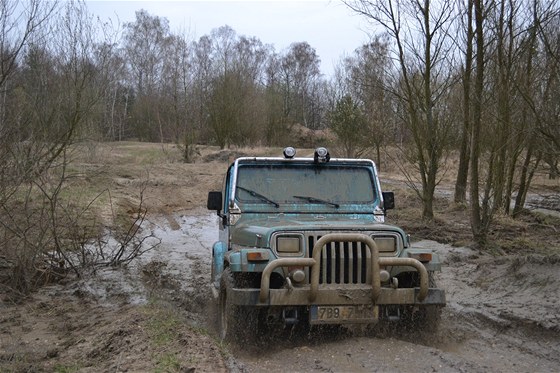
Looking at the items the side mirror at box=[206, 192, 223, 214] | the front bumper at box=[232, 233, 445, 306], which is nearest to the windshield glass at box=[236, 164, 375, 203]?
the side mirror at box=[206, 192, 223, 214]

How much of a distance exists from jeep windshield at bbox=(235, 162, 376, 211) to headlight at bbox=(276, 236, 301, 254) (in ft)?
3.73

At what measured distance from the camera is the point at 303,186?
6348 mm

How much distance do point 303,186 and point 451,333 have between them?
215cm

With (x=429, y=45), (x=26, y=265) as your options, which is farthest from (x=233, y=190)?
(x=429, y=45)

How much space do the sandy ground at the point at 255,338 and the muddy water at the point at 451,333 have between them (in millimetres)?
12

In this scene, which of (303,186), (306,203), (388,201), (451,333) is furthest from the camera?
(388,201)

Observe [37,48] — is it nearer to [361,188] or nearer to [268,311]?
[361,188]

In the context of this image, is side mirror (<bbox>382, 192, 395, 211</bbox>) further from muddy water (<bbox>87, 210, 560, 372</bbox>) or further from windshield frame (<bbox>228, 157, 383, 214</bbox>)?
muddy water (<bbox>87, 210, 560, 372</bbox>)

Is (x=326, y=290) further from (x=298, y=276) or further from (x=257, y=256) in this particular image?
(x=257, y=256)

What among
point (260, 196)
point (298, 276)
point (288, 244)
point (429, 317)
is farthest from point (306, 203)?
point (429, 317)

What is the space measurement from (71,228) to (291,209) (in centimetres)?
399

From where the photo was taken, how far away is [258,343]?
5211 mm

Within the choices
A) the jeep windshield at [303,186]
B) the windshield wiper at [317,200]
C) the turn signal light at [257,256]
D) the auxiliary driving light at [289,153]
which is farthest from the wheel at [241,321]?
the auxiliary driving light at [289,153]

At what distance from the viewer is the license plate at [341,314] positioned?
16.0 ft
